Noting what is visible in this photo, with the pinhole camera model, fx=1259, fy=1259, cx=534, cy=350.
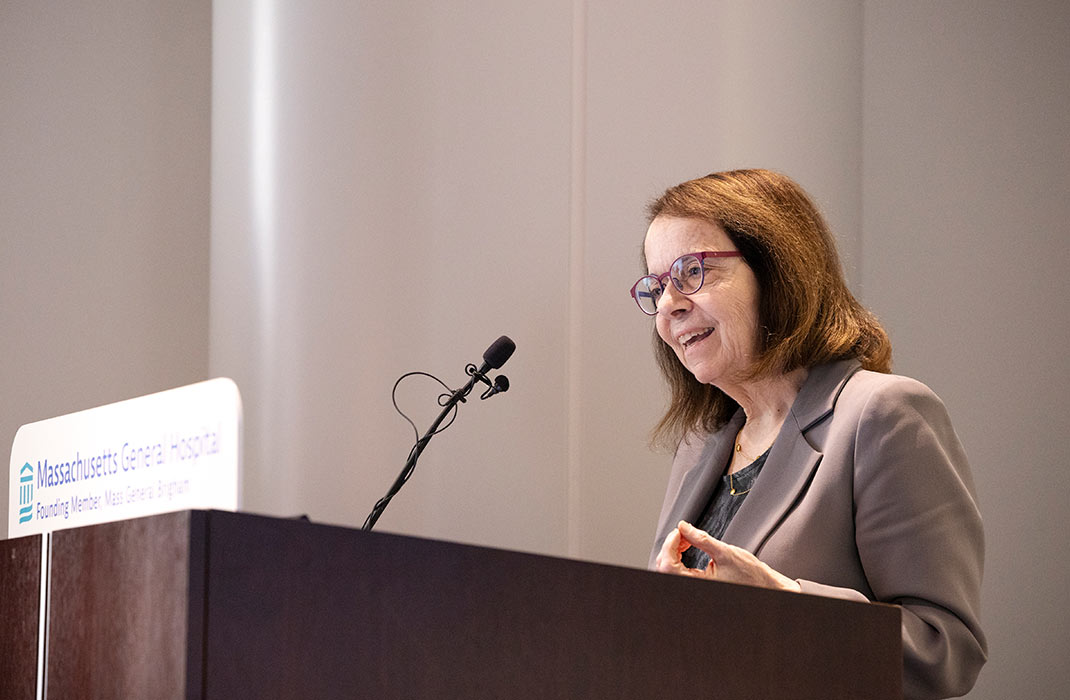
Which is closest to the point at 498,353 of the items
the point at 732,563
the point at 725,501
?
the point at 725,501

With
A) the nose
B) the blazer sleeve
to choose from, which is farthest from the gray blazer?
the nose

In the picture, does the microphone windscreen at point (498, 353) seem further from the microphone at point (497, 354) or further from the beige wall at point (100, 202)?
the beige wall at point (100, 202)

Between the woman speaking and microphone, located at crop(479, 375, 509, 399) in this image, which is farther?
microphone, located at crop(479, 375, 509, 399)

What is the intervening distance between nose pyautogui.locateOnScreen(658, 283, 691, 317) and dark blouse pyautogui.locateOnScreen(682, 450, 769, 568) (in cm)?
30

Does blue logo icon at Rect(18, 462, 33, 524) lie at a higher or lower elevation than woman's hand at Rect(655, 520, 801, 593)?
higher

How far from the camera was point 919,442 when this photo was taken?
5.94 ft

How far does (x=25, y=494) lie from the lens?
1.27 metres

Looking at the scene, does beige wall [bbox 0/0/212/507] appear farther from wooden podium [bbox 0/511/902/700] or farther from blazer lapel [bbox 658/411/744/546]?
wooden podium [bbox 0/511/902/700]

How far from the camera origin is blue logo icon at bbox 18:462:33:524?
1.26 m

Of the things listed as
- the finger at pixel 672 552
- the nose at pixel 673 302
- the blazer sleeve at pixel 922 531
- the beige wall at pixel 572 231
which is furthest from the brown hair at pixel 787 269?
the beige wall at pixel 572 231

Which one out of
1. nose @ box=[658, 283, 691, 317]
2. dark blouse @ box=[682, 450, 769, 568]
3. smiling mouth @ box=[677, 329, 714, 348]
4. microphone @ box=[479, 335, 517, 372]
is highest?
nose @ box=[658, 283, 691, 317]

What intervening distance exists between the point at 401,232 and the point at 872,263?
4.37 feet

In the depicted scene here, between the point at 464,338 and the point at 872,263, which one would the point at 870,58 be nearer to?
the point at 872,263

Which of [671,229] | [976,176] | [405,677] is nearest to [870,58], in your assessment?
[976,176]
